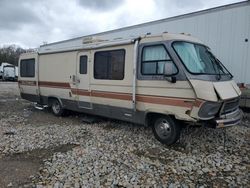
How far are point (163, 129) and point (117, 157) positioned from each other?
1.52m

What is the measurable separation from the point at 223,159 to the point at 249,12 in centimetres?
519

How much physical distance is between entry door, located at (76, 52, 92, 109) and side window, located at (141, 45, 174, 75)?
237cm

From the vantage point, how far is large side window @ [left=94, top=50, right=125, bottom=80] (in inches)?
299

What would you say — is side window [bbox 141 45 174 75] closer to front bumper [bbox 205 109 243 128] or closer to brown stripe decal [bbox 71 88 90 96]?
front bumper [bbox 205 109 243 128]

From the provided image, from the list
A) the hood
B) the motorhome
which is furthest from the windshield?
the hood

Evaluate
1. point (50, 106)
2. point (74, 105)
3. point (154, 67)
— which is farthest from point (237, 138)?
point (50, 106)

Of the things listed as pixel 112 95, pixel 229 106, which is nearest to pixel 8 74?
pixel 112 95

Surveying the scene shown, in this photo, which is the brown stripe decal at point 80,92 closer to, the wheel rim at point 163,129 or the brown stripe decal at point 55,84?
the brown stripe decal at point 55,84

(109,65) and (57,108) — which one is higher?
(109,65)

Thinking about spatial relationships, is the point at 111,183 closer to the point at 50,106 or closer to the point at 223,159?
the point at 223,159

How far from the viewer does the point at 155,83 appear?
6.71 metres

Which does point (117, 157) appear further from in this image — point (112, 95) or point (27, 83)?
point (27, 83)

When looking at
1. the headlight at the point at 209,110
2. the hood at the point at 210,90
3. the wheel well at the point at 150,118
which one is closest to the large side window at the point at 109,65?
the wheel well at the point at 150,118

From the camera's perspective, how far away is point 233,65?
906cm
